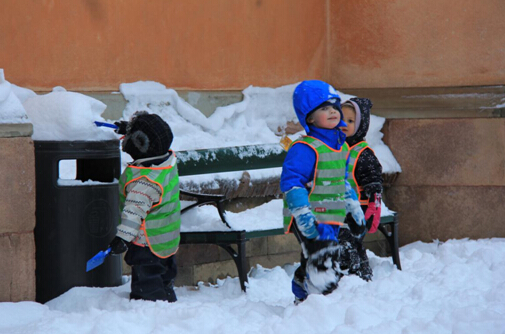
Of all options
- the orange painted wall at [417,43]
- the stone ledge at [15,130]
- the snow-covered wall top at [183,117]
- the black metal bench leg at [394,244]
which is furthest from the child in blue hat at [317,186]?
the orange painted wall at [417,43]

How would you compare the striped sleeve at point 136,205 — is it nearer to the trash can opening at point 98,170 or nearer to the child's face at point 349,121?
the trash can opening at point 98,170

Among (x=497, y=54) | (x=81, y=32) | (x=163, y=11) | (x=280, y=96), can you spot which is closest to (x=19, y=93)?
(x=81, y=32)

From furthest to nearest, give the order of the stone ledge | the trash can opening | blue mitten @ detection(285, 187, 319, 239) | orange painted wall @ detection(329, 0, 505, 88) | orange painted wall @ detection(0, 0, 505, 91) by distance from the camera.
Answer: orange painted wall @ detection(329, 0, 505, 88), orange painted wall @ detection(0, 0, 505, 91), the trash can opening, the stone ledge, blue mitten @ detection(285, 187, 319, 239)

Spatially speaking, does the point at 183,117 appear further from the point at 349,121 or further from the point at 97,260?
the point at 97,260

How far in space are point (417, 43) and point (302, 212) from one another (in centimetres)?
396

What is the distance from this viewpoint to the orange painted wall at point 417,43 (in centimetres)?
751

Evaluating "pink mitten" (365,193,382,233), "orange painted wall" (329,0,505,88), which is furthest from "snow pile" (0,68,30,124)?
"orange painted wall" (329,0,505,88)

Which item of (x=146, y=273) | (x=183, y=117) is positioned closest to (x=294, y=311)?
(x=146, y=273)

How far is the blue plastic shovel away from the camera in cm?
429

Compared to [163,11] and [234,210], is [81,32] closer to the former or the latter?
[163,11]

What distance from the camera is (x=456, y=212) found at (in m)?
7.55

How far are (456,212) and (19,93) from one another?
405 cm

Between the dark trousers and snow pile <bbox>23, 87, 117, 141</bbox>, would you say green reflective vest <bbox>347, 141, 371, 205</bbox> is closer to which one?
the dark trousers

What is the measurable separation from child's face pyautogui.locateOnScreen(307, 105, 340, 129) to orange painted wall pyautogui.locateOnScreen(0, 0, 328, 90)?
2.54m
